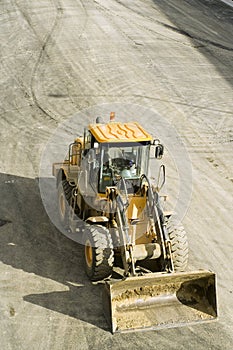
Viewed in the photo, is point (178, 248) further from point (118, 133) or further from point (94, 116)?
point (94, 116)

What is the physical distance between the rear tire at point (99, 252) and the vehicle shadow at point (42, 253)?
394 millimetres

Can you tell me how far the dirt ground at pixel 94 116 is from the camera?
9930 mm

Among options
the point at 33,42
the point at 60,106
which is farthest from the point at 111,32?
the point at 60,106

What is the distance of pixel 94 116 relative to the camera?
742 inches

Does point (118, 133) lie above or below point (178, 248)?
above

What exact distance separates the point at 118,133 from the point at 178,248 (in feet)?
8.48

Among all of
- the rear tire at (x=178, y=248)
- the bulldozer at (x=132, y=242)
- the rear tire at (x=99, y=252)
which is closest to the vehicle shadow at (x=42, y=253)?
the bulldozer at (x=132, y=242)

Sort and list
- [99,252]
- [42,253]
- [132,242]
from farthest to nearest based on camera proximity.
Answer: [42,253], [132,242], [99,252]

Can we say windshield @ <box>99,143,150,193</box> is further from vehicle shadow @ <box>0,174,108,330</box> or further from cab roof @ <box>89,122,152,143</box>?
vehicle shadow @ <box>0,174,108,330</box>

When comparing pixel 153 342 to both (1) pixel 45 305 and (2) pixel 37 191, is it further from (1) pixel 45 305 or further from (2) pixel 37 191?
(2) pixel 37 191

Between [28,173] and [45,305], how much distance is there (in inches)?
225

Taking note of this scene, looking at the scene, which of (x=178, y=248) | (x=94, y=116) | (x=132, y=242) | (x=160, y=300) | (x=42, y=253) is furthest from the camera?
(x=94, y=116)

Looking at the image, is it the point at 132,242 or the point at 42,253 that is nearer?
the point at 132,242

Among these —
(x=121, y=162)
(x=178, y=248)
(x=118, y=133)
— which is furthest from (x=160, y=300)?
(x=118, y=133)
